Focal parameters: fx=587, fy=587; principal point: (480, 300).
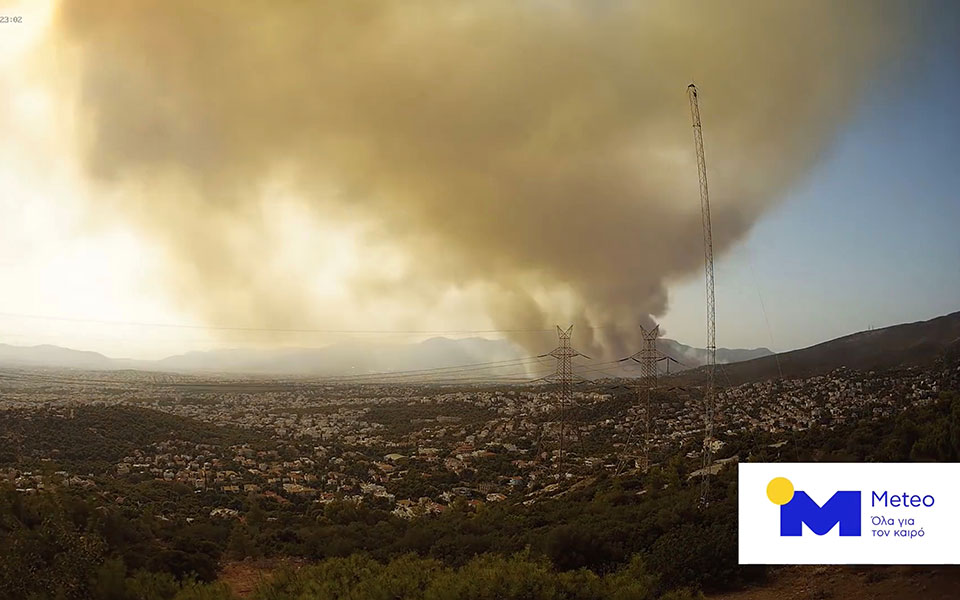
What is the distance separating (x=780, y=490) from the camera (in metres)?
8.98

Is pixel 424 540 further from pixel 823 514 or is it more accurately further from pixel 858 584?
pixel 858 584

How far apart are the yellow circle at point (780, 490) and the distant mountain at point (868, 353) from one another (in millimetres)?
26369

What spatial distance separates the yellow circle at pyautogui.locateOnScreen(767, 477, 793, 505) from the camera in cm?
894

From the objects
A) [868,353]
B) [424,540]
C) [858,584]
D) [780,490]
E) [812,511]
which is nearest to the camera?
[858,584]

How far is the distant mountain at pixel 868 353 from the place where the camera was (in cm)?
3131

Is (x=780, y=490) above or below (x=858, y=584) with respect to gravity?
above

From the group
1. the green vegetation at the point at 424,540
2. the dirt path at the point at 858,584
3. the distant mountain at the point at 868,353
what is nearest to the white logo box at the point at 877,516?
the dirt path at the point at 858,584

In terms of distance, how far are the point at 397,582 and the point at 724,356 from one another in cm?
3780

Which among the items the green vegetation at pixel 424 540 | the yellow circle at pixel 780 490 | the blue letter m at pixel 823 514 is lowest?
the green vegetation at pixel 424 540

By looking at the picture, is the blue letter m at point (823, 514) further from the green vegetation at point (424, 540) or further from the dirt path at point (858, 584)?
the green vegetation at point (424, 540)

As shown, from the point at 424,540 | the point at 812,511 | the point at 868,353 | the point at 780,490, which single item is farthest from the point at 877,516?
the point at 868,353

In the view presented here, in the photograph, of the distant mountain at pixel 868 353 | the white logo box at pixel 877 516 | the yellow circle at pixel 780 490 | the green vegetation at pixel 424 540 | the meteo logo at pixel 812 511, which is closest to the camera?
the green vegetation at pixel 424 540

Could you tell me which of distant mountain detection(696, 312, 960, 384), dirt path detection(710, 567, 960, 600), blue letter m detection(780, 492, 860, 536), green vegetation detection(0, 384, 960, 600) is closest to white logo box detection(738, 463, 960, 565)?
blue letter m detection(780, 492, 860, 536)

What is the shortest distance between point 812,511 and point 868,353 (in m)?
32.1
